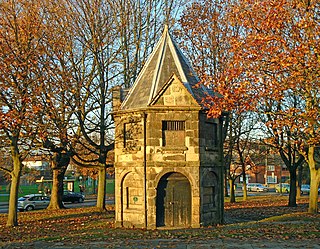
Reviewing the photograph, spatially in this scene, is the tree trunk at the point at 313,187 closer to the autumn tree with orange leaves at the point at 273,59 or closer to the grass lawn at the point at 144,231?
the grass lawn at the point at 144,231

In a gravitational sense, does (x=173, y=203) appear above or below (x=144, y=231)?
above

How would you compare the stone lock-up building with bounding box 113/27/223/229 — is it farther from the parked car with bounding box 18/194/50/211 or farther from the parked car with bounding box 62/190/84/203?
the parked car with bounding box 62/190/84/203

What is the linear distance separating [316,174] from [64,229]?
1542 centimetres

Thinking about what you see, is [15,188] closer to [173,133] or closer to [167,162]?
[167,162]

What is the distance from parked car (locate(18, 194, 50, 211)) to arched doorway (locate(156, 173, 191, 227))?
82.7 ft

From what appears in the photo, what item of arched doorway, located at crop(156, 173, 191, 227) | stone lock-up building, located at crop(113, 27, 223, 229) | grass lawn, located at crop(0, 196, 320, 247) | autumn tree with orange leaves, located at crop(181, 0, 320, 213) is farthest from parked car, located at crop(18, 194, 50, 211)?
autumn tree with orange leaves, located at crop(181, 0, 320, 213)

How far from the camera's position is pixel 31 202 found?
43.7 meters

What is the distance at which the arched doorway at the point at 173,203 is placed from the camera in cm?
2191

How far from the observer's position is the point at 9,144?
2480cm

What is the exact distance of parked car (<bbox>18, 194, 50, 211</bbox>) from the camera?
43.1 meters

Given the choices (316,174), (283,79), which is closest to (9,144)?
(283,79)

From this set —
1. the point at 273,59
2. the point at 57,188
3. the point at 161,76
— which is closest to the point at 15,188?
the point at 161,76

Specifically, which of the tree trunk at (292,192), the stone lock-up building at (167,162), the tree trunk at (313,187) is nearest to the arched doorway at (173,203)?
the stone lock-up building at (167,162)

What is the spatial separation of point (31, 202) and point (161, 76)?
25.9 meters
